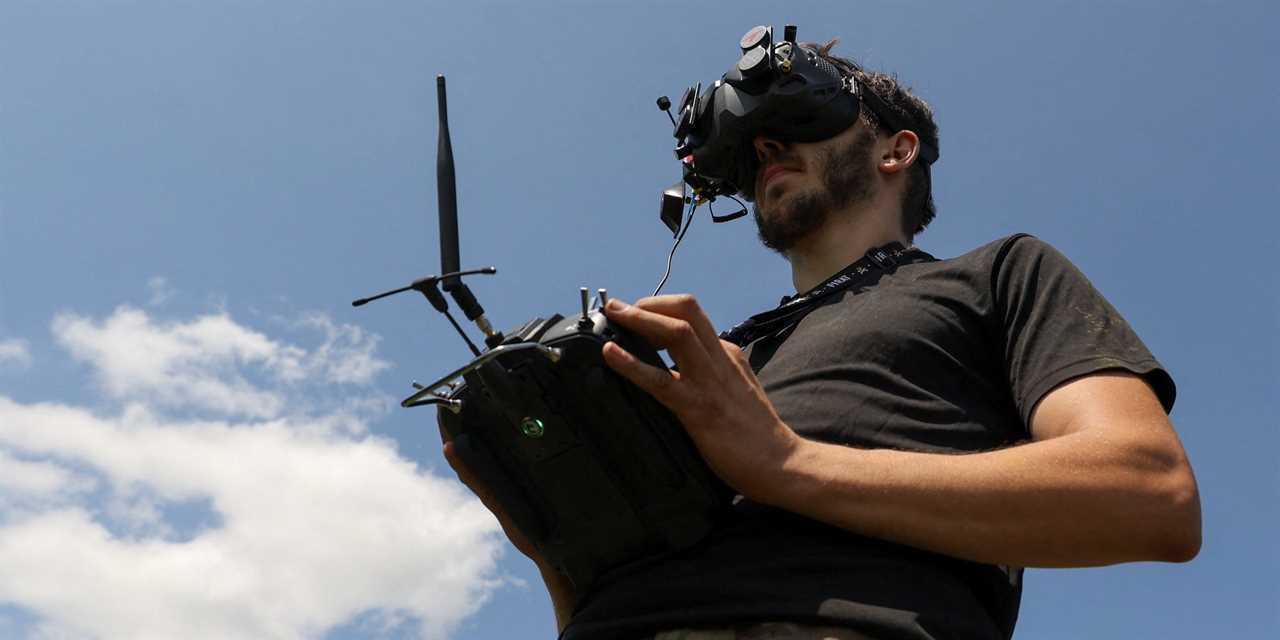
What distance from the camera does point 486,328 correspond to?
2.26 metres

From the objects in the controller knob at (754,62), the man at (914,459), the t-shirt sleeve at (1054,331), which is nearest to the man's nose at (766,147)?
the controller knob at (754,62)

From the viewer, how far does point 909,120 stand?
3.79 meters

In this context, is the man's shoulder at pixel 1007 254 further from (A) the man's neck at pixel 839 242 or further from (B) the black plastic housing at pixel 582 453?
(B) the black plastic housing at pixel 582 453

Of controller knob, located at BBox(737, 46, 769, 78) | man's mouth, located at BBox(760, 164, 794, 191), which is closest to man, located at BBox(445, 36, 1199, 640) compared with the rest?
man's mouth, located at BBox(760, 164, 794, 191)

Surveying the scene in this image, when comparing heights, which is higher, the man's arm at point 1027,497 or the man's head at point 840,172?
the man's head at point 840,172

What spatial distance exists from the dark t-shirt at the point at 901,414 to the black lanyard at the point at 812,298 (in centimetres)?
22

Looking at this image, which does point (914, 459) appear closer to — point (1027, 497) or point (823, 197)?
point (1027, 497)

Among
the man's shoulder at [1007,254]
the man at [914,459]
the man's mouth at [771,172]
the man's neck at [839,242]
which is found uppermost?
the man's mouth at [771,172]

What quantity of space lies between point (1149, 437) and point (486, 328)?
4.43 feet

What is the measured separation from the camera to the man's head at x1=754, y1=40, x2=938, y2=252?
136 inches

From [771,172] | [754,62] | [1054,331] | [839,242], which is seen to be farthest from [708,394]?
[754,62]

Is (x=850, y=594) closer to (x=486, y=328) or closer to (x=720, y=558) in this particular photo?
(x=720, y=558)

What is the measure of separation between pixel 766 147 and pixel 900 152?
0.48m

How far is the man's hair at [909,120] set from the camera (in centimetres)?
366
